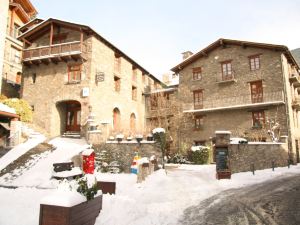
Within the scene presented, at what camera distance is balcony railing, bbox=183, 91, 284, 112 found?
69.2 ft

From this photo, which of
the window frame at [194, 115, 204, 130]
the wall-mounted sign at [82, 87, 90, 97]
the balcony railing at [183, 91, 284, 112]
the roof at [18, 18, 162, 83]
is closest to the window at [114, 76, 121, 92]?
the roof at [18, 18, 162, 83]

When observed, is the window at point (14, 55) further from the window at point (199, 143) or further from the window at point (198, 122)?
the window at point (199, 143)

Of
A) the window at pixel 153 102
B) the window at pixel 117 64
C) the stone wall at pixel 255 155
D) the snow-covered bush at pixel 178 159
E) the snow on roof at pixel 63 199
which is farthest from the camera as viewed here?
the window at pixel 153 102

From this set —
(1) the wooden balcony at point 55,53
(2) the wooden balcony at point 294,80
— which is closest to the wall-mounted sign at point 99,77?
(1) the wooden balcony at point 55,53

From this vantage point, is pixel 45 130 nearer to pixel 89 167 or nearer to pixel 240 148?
pixel 89 167

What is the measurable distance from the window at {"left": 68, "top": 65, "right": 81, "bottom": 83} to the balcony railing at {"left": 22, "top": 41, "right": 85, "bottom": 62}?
1.42m

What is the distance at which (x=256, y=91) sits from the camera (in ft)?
74.0

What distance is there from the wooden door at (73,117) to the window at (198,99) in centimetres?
1115

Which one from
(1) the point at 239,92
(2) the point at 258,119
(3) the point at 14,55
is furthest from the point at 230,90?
(3) the point at 14,55

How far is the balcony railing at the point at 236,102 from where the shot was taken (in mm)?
21083

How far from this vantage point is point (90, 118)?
19.0 metres

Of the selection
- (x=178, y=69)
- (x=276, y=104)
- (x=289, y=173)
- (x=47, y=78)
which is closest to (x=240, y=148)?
(x=289, y=173)

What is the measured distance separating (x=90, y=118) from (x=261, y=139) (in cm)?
1396

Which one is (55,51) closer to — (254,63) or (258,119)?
(254,63)
